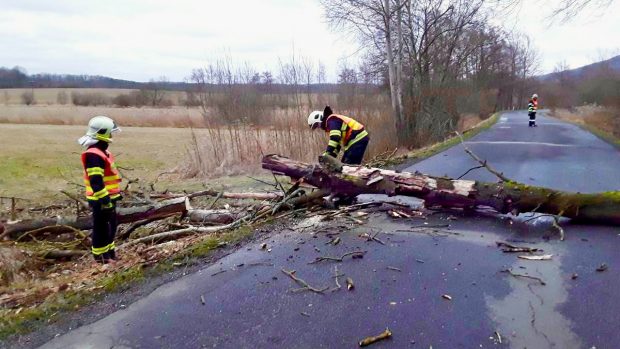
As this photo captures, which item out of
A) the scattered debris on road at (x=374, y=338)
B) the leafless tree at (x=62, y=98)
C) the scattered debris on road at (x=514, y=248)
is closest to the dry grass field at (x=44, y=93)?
the leafless tree at (x=62, y=98)

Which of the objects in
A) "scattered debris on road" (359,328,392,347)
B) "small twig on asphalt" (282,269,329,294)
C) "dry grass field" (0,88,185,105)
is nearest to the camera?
"scattered debris on road" (359,328,392,347)

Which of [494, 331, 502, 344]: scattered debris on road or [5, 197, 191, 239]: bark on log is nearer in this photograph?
[494, 331, 502, 344]: scattered debris on road

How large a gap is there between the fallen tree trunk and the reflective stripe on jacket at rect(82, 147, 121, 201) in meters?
2.37

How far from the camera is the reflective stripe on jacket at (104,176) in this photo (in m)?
5.30

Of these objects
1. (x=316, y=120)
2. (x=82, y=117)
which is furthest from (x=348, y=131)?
(x=82, y=117)

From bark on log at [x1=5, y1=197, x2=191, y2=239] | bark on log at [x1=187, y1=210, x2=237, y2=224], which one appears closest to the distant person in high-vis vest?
bark on log at [x1=5, y1=197, x2=191, y2=239]

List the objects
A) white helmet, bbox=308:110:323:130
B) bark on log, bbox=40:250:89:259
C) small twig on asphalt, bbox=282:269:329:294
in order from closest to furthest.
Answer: small twig on asphalt, bbox=282:269:329:294
bark on log, bbox=40:250:89:259
white helmet, bbox=308:110:323:130

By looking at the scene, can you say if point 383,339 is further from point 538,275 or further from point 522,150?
point 522,150

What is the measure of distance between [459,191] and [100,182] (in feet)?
14.6

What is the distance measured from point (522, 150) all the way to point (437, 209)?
30.3ft

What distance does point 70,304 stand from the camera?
3.88 m

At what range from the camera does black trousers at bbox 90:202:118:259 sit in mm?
5475

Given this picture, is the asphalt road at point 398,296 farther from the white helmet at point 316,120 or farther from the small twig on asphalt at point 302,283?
the white helmet at point 316,120

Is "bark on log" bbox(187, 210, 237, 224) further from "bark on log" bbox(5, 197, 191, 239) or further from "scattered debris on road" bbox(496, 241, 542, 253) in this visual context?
"scattered debris on road" bbox(496, 241, 542, 253)
